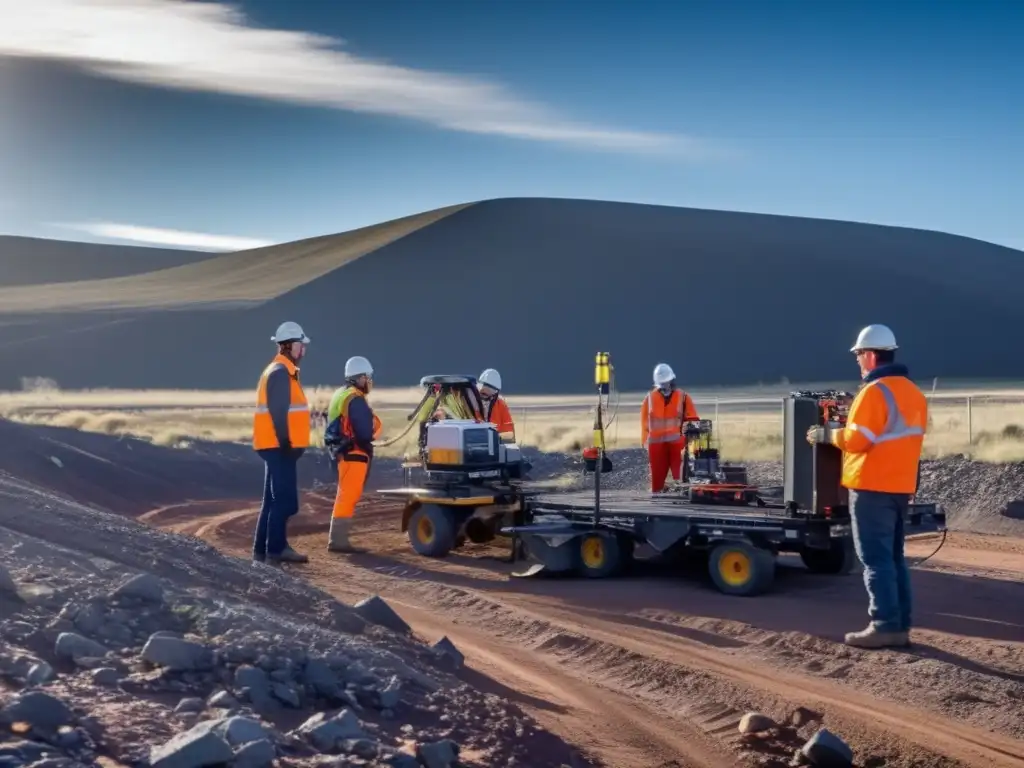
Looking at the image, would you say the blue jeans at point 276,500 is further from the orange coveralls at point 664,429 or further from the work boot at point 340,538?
the orange coveralls at point 664,429

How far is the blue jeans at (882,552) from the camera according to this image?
9.67m

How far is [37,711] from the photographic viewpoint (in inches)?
222

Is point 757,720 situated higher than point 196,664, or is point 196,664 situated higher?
point 196,664

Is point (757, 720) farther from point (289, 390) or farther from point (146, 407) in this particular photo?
point (146, 407)

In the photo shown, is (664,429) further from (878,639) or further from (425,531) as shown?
(878,639)

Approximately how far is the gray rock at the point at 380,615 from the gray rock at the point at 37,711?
148 inches

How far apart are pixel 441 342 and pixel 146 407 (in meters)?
29.8

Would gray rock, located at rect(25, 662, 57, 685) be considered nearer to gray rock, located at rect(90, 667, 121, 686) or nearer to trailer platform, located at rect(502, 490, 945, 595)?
gray rock, located at rect(90, 667, 121, 686)

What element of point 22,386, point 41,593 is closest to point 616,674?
point 41,593

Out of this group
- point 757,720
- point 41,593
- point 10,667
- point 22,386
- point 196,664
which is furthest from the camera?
point 22,386

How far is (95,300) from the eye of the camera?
104688 millimetres

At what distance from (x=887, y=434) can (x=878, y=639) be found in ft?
4.95

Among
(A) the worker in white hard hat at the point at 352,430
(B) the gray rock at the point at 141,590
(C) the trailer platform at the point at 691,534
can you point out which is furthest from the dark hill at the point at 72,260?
(B) the gray rock at the point at 141,590

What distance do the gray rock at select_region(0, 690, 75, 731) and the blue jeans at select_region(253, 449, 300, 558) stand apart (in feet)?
26.2
